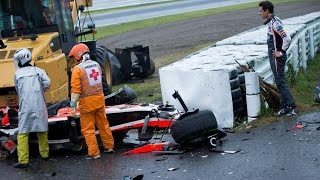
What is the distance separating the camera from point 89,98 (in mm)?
10094

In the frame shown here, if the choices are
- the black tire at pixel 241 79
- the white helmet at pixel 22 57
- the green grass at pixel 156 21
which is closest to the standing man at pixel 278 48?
the black tire at pixel 241 79

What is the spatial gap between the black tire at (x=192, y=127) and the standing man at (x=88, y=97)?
123 cm

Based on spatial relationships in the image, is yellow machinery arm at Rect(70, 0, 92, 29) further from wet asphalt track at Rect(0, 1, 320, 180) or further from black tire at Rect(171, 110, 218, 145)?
black tire at Rect(171, 110, 218, 145)

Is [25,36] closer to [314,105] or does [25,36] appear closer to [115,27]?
[314,105]

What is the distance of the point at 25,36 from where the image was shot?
13109 mm

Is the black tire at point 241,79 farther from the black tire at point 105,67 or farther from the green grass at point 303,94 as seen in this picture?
the black tire at point 105,67

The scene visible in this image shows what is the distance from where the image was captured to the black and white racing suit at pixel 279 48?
10875 mm

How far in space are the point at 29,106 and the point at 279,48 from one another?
4.07 m

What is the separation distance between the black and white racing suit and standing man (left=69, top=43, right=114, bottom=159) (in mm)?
2910

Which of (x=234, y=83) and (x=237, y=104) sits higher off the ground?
(x=234, y=83)

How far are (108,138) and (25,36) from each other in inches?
148

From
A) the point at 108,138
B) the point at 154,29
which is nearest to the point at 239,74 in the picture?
the point at 108,138

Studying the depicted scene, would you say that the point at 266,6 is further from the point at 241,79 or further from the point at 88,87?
the point at 88,87

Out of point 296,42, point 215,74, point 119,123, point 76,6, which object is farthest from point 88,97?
point 76,6
